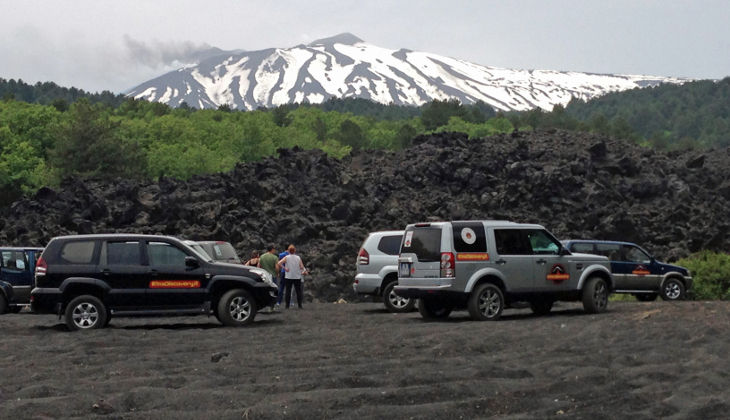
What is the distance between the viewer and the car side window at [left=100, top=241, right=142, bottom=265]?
54.9 feet

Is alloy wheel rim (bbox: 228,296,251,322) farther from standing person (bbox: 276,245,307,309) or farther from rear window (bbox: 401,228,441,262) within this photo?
standing person (bbox: 276,245,307,309)

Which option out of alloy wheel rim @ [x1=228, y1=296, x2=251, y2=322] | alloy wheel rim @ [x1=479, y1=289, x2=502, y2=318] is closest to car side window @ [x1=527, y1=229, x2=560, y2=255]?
alloy wheel rim @ [x1=479, y1=289, x2=502, y2=318]

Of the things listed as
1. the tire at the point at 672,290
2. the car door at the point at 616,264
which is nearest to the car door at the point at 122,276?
the car door at the point at 616,264

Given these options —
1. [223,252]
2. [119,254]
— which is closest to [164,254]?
[119,254]

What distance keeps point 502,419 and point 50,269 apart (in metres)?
11.4

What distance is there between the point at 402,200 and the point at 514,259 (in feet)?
114

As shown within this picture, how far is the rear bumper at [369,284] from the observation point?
21.2 metres

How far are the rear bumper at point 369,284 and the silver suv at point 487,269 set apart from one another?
294 centimetres

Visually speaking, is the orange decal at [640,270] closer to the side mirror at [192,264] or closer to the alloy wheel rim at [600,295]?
the alloy wheel rim at [600,295]

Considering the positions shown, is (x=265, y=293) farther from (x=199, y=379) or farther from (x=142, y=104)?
(x=142, y=104)

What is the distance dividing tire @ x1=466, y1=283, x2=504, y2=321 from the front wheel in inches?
352

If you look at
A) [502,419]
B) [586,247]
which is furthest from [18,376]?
[586,247]

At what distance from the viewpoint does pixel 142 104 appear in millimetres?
155500

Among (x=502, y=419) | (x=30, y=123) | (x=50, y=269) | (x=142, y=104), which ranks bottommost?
(x=502, y=419)
